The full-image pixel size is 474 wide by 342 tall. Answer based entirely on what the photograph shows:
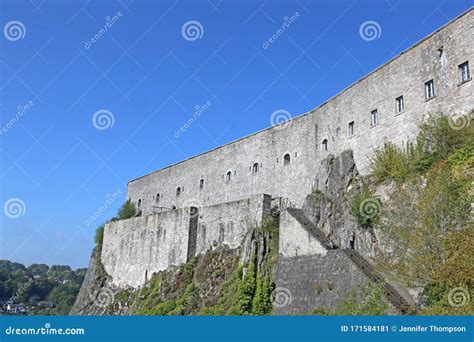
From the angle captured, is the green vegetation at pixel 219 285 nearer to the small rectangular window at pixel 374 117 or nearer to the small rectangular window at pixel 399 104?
the small rectangular window at pixel 374 117

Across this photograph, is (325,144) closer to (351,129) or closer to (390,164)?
(351,129)

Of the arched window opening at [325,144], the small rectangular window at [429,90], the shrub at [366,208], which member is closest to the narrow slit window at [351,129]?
the arched window opening at [325,144]

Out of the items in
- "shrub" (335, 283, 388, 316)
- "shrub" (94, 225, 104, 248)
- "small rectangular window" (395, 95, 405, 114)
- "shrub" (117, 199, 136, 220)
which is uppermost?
"shrub" (117, 199, 136, 220)

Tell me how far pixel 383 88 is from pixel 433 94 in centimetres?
290

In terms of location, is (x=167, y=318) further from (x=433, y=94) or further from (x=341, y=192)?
(x=433, y=94)

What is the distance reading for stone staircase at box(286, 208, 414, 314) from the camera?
13.2 metres

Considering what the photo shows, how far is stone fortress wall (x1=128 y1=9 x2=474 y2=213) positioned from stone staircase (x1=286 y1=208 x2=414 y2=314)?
3.74 m

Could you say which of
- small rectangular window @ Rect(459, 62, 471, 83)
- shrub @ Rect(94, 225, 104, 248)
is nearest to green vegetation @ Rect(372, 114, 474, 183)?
small rectangular window @ Rect(459, 62, 471, 83)

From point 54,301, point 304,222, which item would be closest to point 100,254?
point 304,222

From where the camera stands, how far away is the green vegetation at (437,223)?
448 inches

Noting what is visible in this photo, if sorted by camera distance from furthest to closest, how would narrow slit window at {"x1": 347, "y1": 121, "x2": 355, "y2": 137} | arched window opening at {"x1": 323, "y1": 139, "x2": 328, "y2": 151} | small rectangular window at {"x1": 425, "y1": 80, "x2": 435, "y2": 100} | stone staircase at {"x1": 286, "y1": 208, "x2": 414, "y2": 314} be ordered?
arched window opening at {"x1": 323, "y1": 139, "x2": 328, "y2": 151} → narrow slit window at {"x1": 347, "y1": 121, "x2": 355, "y2": 137} → small rectangular window at {"x1": 425, "y1": 80, "x2": 435, "y2": 100} → stone staircase at {"x1": 286, "y1": 208, "x2": 414, "y2": 314}

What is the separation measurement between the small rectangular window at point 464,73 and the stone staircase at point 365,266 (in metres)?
6.94

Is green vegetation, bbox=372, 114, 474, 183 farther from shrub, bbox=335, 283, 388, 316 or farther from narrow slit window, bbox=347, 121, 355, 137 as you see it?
shrub, bbox=335, 283, 388, 316

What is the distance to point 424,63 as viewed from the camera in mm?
17844
